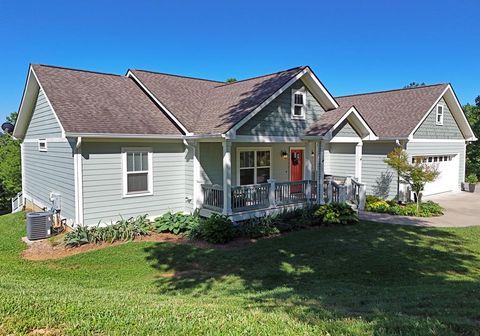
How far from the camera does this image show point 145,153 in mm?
11945

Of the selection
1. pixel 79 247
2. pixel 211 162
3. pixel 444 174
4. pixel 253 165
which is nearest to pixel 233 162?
pixel 253 165

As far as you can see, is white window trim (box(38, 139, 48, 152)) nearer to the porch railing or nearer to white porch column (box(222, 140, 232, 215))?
the porch railing

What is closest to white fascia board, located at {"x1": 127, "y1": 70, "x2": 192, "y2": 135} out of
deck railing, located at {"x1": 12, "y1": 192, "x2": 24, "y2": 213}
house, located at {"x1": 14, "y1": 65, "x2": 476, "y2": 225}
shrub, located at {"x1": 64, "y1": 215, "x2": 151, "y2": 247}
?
house, located at {"x1": 14, "y1": 65, "x2": 476, "y2": 225}

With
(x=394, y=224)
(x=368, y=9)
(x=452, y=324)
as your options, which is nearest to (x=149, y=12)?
(x=368, y=9)

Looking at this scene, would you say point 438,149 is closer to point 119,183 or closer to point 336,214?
point 336,214

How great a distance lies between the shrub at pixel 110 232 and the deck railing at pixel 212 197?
2.24 meters

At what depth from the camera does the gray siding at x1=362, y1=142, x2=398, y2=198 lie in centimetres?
1689

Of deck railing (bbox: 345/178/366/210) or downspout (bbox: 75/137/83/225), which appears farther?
deck railing (bbox: 345/178/366/210)

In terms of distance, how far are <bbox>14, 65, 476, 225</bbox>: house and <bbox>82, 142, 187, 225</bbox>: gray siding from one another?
0.03 metres

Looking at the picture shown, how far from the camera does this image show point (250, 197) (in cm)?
1234

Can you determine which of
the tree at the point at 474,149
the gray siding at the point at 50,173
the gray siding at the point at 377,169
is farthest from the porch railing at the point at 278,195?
the tree at the point at 474,149

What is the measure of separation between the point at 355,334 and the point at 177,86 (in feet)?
46.1

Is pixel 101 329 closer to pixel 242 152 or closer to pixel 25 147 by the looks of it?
pixel 242 152

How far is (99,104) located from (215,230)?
6.31 m
